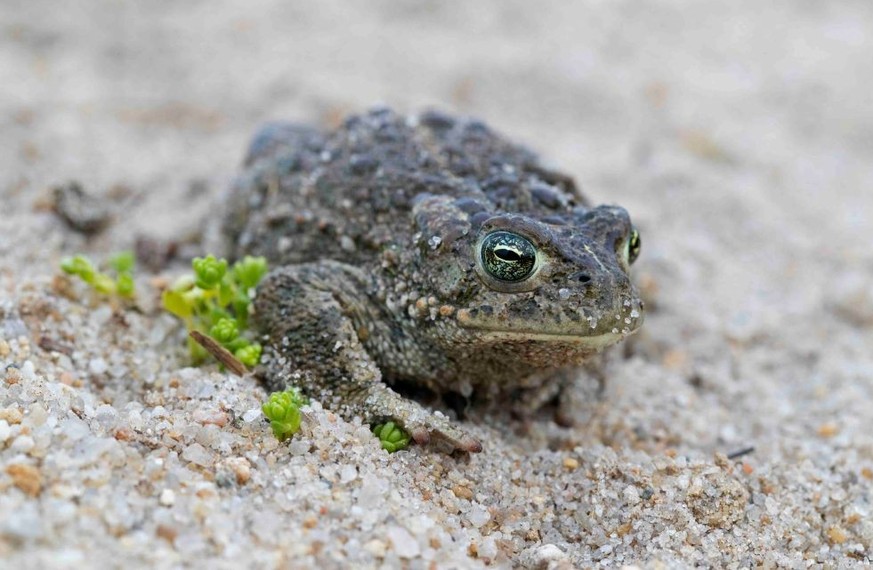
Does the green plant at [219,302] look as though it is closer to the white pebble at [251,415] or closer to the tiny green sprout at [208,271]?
the tiny green sprout at [208,271]

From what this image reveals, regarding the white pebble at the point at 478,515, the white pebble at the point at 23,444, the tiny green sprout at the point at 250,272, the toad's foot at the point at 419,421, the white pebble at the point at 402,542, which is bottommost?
the white pebble at the point at 478,515

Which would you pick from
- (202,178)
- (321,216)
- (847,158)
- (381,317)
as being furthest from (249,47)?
(847,158)

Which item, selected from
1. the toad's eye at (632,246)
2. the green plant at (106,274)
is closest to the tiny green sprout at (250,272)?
the green plant at (106,274)

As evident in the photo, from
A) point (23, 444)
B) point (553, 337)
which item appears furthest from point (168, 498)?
point (553, 337)

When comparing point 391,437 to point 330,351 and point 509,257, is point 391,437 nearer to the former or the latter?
point 330,351

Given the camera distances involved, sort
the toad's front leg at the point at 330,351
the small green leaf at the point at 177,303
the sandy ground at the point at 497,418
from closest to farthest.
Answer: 1. the sandy ground at the point at 497,418
2. the toad's front leg at the point at 330,351
3. the small green leaf at the point at 177,303

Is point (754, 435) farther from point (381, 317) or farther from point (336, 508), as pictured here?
point (336, 508)

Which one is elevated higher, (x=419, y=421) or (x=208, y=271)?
(x=208, y=271)
